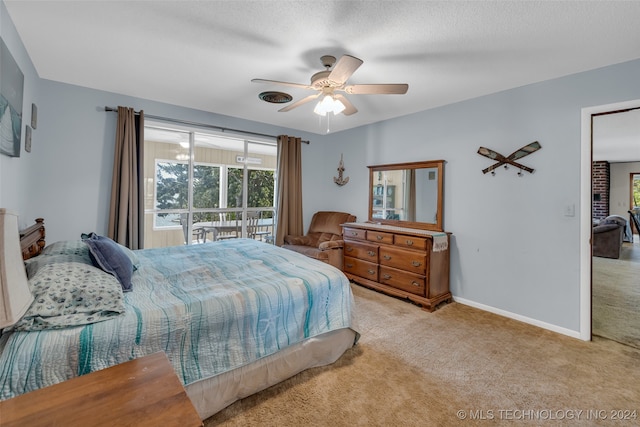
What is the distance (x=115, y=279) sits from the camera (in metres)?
1.75

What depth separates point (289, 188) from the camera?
16.1 ft

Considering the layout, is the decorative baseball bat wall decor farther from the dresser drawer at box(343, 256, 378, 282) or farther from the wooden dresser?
the dresser drawer at box(343, 256, 378, 282)

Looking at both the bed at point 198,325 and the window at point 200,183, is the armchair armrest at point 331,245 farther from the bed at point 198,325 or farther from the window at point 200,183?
the bed at point 198,325

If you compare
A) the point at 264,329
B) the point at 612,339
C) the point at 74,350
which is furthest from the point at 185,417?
the point at 612,339

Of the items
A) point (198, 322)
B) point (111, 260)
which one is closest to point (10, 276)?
point (198, 322)

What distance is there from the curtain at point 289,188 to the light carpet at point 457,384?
97.7 inches

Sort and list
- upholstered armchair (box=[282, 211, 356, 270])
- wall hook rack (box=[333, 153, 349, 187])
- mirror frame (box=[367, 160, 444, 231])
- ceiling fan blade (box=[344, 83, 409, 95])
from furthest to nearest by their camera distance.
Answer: wall hook rack (box=[333, 153, 349, 187]), upholstered armchair (box=[282, 211, 356, 270]), mirror frame (box=[367, 160, 444, 231]), ceiling fan blade (box=[344, 83, 409, 95])

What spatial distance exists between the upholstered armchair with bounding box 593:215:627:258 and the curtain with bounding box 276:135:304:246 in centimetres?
590

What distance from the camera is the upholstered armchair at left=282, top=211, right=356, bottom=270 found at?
4156 mm

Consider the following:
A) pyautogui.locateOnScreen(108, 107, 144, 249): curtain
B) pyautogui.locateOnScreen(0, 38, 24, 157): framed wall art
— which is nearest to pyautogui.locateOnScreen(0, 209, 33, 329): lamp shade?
pyautogui.locateOnScreen(0, 38, 24, 157): framed wall art

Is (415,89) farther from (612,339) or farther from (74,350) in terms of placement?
(74,350)

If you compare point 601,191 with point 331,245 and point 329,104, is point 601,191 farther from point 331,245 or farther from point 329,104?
point 329,104

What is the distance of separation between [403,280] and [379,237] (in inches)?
25.0

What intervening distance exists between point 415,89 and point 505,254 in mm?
2084
